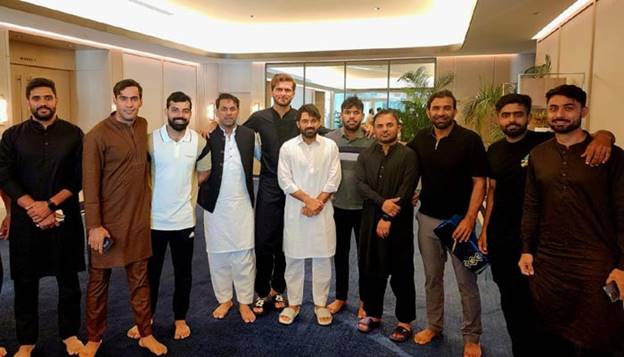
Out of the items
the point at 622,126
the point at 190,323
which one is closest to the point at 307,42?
the point at 622,126

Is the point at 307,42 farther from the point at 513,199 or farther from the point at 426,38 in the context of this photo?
the point at 513,199

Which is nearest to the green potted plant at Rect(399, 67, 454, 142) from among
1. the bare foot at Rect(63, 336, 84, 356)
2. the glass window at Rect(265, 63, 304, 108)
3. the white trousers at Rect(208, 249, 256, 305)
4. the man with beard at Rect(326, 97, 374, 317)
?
the glass window at Rect(265, 63, 304, 108)

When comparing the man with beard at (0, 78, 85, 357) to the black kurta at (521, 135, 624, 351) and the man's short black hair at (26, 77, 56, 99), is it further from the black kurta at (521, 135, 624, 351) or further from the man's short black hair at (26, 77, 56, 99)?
the black kurta at (521, 135, 624, 351)

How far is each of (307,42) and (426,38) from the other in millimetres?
2761

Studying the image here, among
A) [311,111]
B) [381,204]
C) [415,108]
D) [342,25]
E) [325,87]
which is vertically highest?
[342,25]

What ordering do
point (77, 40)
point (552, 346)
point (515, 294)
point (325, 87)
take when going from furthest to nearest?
point (325, 87)
point (77, 40)
point (515, 294)
point (552, 346)

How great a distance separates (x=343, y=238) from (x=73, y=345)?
6.65 ft

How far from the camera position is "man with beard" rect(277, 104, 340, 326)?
3.40m

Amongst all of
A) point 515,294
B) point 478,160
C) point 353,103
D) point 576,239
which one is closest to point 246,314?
point 353,103

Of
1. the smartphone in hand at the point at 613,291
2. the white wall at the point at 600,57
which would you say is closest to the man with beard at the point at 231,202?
the smartphone in hand at the point at 613,291

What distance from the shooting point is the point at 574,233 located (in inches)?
88.4

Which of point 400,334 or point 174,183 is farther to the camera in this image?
point 400,334

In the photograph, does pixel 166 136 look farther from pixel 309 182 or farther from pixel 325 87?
pixel 325 87

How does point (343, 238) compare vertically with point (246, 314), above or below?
above
